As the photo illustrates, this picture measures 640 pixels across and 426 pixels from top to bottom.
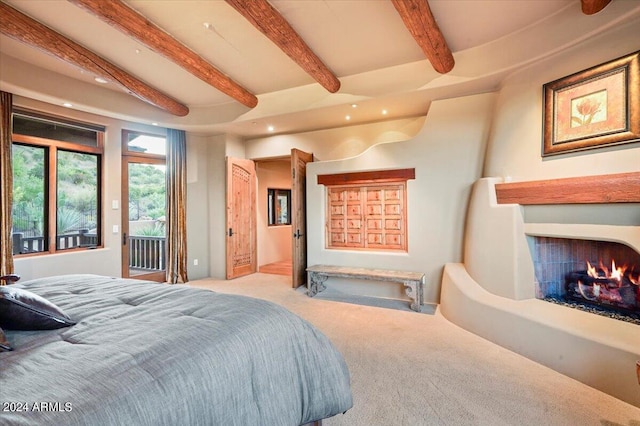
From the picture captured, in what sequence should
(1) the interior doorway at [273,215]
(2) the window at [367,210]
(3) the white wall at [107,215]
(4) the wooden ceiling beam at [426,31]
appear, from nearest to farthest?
(4) the wooden ceiling beam at [426,31] < (3) the white wall at [107,215] < (2) the window at [367,210] < (1) the interior doorway at [273,215]

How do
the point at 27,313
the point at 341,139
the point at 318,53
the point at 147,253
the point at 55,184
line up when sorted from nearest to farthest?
the point at 27,313 → the point at 318,53 → the point at 55,184 → the point at 341,139 → the point at 147,253

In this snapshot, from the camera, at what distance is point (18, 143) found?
13.1 feet

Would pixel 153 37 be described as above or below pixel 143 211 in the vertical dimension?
above

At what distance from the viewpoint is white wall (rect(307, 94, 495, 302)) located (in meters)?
3.87

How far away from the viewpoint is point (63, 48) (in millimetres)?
3201

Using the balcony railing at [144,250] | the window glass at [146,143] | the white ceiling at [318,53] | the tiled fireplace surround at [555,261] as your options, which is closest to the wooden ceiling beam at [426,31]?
the white ceiling at [318,53]

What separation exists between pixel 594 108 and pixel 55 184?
646 cm

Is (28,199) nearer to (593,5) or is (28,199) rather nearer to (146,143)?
(146,143)

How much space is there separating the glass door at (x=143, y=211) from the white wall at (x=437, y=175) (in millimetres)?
3830

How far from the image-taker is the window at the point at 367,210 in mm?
4508

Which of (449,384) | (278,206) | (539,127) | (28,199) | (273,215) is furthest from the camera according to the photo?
(278,206)

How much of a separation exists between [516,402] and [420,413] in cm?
68

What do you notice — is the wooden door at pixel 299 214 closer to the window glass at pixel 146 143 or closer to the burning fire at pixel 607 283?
the window glass at pixel 146 143

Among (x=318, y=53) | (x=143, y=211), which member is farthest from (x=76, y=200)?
(x=318, y=53)
